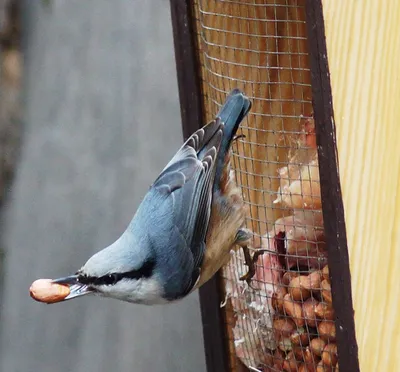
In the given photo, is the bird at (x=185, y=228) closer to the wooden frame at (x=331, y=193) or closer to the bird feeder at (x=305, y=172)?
the bird feeder at (x=305, y=172)

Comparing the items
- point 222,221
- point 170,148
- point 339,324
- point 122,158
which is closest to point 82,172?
point 122,158

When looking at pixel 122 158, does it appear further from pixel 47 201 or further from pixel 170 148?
pixel 47 201

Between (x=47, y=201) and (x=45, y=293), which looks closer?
(x=45, y=293)

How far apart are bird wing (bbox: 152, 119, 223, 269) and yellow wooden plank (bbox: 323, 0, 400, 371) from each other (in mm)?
514

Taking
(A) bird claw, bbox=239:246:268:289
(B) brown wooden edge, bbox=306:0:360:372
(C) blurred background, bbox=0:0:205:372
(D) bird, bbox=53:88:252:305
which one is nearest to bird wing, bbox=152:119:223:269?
(D) bird, bbox=53:88:252:305

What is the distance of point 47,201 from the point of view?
2.56 meters

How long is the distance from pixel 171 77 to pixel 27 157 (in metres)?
0.59

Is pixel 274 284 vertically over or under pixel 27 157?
under

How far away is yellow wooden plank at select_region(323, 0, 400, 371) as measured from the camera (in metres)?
1.17

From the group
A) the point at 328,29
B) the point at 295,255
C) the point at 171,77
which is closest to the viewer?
the point at 328,29

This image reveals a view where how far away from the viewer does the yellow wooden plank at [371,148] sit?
1.17 m

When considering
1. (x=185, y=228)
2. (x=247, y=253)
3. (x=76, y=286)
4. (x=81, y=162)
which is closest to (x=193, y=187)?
(x=185, y=228)

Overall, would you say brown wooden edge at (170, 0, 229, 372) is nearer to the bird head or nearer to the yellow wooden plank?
the bird head

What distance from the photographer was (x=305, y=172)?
5.18 feet
